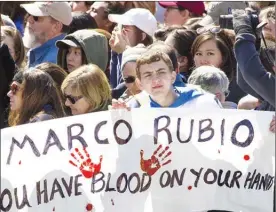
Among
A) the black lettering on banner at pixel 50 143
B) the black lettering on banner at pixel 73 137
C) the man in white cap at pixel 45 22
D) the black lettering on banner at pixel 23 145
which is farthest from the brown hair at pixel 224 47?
the black lettering on banner at pixel 23 145

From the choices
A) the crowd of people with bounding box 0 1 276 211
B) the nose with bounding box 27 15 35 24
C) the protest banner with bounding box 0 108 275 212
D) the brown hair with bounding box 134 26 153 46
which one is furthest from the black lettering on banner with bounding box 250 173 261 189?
the nose with bounding box 27 15 35 24

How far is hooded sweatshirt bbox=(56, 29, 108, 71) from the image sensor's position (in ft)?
23.0

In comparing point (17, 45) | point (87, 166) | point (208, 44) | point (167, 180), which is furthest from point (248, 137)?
point (17, 45)

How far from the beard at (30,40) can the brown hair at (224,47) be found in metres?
1.50

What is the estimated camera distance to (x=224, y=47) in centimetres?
656

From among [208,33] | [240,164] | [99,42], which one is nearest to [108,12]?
[99,42]

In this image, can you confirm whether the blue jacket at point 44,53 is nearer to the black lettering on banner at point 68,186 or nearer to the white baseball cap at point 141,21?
the white baseball cap at point 141,21

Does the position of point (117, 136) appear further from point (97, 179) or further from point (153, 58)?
point (153, 58)

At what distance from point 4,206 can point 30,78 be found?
0.91 meters

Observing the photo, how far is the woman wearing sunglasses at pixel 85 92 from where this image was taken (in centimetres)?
558

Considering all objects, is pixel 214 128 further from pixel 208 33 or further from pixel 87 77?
pixel 208 33

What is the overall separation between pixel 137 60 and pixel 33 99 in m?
0.61

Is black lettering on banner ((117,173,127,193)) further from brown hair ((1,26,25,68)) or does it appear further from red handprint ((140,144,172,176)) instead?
brown hair ((1,26,25,68))

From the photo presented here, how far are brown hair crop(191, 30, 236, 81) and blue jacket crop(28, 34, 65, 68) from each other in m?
1.22
